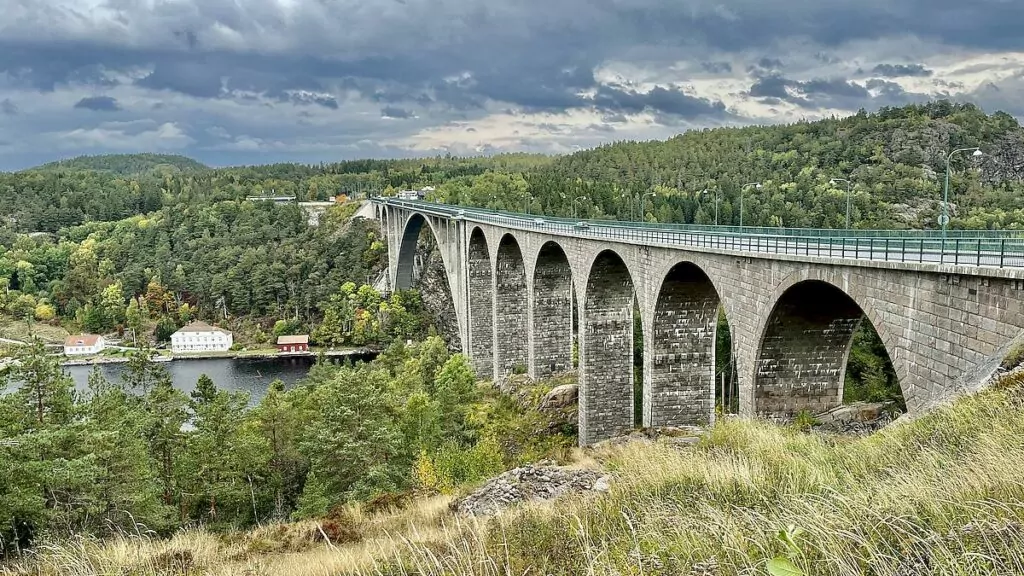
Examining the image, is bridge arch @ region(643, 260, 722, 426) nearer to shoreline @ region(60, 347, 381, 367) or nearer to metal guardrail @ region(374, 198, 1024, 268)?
metal guardrail @ region(374, 198, 1024, 268)

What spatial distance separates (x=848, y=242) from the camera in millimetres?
18062

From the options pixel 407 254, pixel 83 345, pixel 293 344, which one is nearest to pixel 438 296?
pixel 407 254

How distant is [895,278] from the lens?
1527cm

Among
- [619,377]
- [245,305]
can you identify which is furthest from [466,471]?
[245,305]

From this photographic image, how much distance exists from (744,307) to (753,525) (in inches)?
638

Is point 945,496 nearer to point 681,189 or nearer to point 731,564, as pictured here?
point 731,564

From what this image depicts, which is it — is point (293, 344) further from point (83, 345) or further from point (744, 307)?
point (744, 307)

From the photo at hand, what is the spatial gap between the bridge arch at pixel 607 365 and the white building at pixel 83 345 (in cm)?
9145

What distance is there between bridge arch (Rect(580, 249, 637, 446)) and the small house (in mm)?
69000

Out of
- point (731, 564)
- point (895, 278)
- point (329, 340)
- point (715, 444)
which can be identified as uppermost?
point (895, 278)

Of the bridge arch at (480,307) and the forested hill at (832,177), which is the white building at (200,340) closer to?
the forested hill at (832,177)

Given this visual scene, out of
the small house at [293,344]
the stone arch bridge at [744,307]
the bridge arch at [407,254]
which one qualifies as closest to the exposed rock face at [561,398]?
the stone arch bridge at [744,307]

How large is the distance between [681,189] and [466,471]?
379ft

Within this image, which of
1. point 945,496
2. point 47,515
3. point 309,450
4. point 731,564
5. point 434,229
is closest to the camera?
point 731,564
